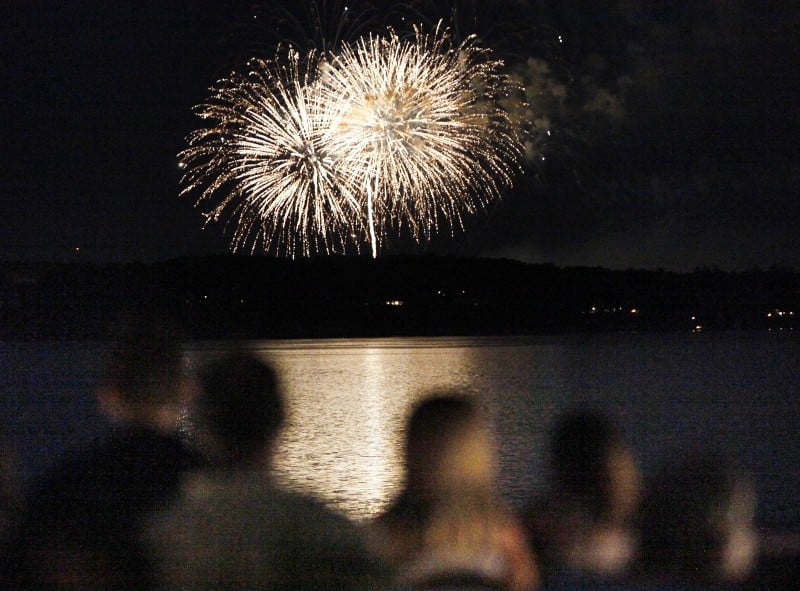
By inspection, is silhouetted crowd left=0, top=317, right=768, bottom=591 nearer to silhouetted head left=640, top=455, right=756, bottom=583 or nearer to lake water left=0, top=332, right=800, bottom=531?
lake water left=0, top=332, right=800, bottom=531

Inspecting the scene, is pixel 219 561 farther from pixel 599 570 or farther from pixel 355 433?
pixel 355 433

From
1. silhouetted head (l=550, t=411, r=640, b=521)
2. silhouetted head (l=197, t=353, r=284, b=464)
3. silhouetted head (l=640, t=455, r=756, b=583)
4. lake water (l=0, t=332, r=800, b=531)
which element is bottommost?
lake water (l=0, t=332, r=800, b=531)

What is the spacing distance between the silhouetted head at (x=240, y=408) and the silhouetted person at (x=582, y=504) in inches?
47.7

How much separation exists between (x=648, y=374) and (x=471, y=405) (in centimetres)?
2669

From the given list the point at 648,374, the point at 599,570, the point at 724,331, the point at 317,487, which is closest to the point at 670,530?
the point at 599,570

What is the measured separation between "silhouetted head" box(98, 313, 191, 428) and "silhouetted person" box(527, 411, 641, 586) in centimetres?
145

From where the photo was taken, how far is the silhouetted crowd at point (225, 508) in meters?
2.66

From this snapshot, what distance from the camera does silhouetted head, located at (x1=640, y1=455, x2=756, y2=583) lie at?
407 cm

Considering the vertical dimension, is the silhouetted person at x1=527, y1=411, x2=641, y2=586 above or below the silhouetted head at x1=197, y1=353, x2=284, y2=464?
below

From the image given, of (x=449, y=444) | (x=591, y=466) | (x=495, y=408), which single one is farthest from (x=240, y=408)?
(x=495, y=408)

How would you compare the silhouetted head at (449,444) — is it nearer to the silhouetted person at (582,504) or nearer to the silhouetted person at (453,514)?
the silhouetted person at (453,514)

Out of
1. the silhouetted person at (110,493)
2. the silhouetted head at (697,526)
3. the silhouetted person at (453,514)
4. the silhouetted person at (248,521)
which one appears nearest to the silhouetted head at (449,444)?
the silhouetted person at (453,514)

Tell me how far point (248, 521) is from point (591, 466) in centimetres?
152

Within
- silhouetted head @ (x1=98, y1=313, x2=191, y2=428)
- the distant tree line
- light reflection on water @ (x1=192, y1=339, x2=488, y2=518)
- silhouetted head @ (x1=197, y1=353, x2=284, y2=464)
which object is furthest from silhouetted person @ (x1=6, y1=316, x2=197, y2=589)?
the distant tree line
